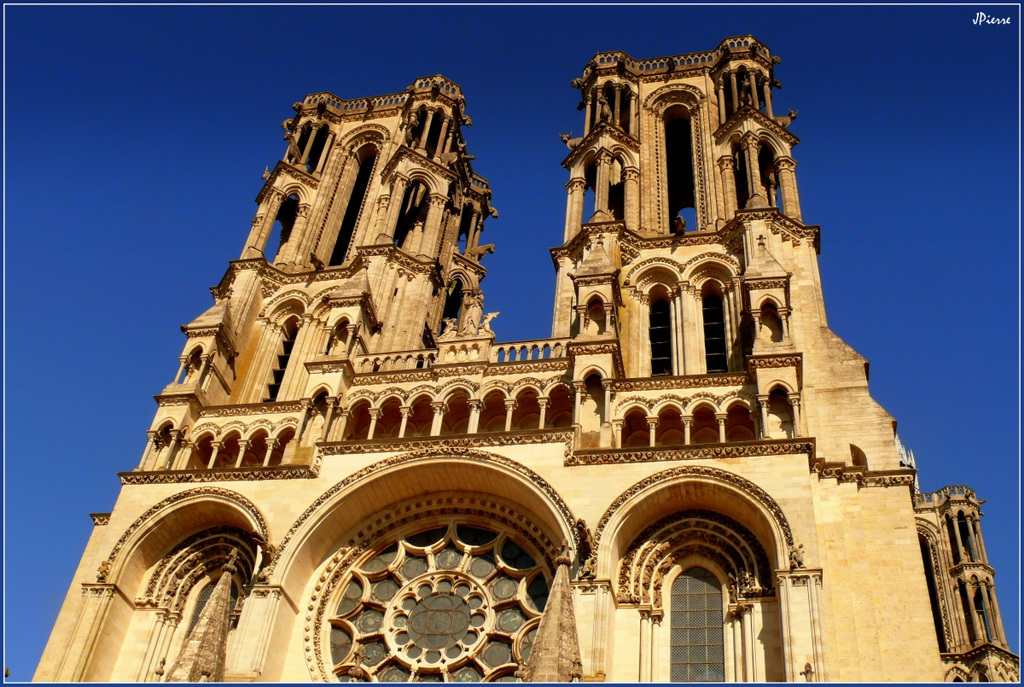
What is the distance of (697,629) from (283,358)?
1476 cm

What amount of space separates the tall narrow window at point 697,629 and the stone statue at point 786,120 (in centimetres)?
1557

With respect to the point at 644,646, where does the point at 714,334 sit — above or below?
above

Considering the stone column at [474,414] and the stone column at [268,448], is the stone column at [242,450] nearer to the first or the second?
the stone column at [268,448]

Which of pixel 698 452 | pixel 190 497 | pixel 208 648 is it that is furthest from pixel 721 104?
pixel 208 648

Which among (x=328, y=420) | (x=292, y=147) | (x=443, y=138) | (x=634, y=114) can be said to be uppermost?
(x=443, y=138)

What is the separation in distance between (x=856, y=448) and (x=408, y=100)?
20927 mm

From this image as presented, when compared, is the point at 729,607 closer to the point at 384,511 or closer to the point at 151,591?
the point at 384,511

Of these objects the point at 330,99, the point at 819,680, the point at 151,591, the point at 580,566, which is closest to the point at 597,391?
the point at 580,566

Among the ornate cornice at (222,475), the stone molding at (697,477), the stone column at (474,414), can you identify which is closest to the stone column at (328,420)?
the ornate cornice at (222,475)

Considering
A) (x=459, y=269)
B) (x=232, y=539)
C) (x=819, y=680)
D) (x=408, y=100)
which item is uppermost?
(x=408, y=100)

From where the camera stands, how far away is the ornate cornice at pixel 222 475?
892 inches

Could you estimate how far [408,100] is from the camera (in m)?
36.2

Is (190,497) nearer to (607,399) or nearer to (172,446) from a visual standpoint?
(172,446)

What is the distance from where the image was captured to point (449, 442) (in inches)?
880
